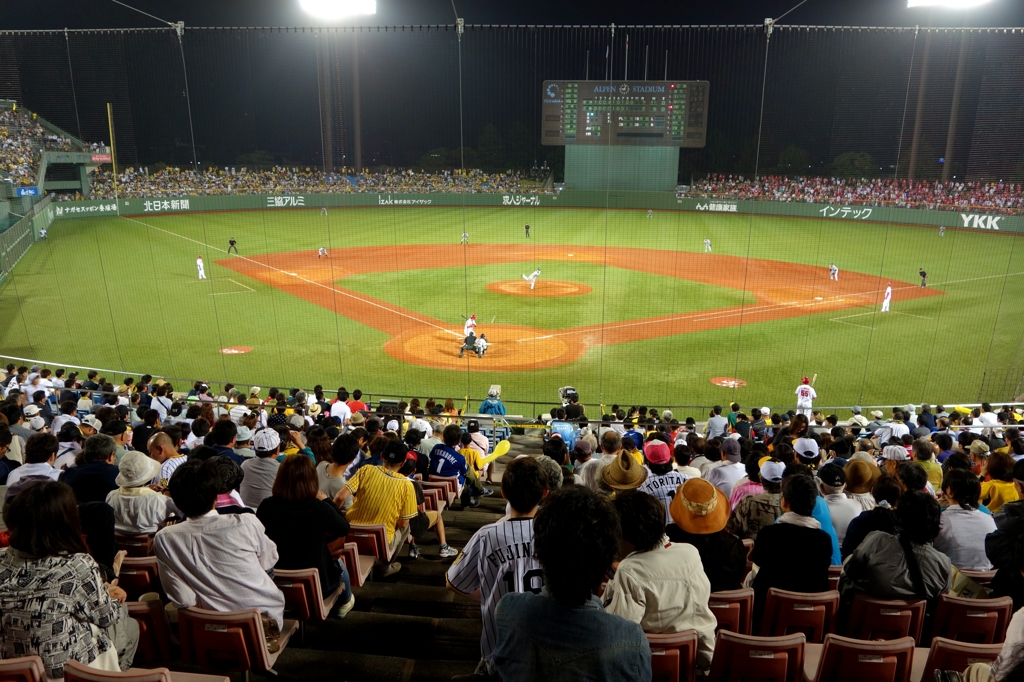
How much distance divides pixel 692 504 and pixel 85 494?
4363mm

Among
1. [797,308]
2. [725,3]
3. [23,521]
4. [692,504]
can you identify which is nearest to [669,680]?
[692,504]

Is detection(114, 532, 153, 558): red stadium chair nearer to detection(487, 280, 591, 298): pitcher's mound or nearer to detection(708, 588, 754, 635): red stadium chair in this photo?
detection(708, 588, 754, 635): red stadium chair

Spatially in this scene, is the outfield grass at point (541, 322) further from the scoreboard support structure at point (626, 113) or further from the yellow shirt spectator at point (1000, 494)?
the yellow shirt spectator at point (1000, 494)

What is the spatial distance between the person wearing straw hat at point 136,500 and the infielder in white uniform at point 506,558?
8.49 ft

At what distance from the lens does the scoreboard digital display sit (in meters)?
33.8

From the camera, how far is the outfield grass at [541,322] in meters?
17.4

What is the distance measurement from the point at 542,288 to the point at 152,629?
80.5ft

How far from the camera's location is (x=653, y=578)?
311cm

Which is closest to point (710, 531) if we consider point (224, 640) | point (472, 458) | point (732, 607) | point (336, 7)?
point (732, 607)

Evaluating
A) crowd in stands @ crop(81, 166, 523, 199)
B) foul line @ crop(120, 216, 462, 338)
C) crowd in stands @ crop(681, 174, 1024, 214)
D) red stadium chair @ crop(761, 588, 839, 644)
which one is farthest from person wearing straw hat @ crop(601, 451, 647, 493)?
crowd in stands @ crop(81, 166, 523, 199)

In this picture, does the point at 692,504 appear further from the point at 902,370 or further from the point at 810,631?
the point at 902,370

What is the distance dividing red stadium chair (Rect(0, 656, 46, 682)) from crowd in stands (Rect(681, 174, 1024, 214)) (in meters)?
44.6

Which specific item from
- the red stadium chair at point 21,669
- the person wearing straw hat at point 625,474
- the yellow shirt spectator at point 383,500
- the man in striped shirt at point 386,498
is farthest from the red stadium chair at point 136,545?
the person wearing straw hat at point 625,474

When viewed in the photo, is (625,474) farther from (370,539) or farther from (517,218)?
(517,218)
